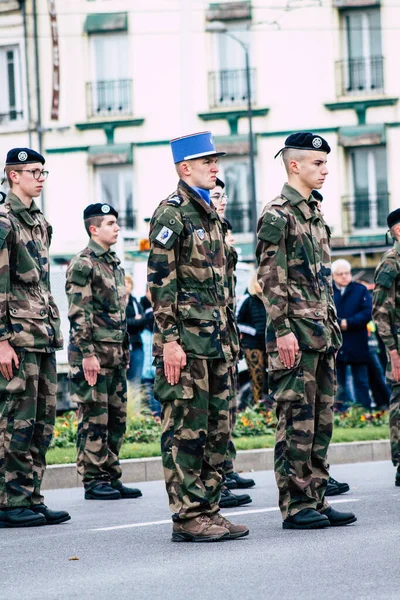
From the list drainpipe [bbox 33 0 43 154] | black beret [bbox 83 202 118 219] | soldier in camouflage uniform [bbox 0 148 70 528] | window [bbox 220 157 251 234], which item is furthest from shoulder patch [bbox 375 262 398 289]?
drainpipe [bbox 33 0 43 154]

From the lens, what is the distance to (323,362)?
327 inches

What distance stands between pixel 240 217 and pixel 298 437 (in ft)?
96.3

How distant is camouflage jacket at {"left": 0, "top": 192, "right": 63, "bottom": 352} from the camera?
8914mm

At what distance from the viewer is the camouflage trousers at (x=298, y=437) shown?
8102 mm

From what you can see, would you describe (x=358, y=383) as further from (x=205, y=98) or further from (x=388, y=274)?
(x=205, y=98)

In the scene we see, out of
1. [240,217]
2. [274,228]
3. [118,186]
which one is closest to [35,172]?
[274,228]

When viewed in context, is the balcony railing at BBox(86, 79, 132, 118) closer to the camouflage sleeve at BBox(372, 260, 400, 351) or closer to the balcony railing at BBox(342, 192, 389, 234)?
the balcony railing at BBox(342, 192, 389, 234)

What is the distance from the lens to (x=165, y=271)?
783cm

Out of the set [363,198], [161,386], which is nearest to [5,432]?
[161,386]

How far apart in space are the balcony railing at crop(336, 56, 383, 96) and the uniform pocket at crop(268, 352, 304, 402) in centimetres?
2882

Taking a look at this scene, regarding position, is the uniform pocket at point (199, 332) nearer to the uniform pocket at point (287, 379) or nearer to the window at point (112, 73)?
the uniform pocket at point (287, 379)

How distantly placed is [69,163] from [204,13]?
17.9ft

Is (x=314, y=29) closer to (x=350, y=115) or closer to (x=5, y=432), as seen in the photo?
(x=350, y=115)

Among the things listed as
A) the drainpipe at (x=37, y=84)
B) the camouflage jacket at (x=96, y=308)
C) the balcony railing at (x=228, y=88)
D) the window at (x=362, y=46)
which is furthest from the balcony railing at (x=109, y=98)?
the camouflage jacket at (x=96, y=308)
